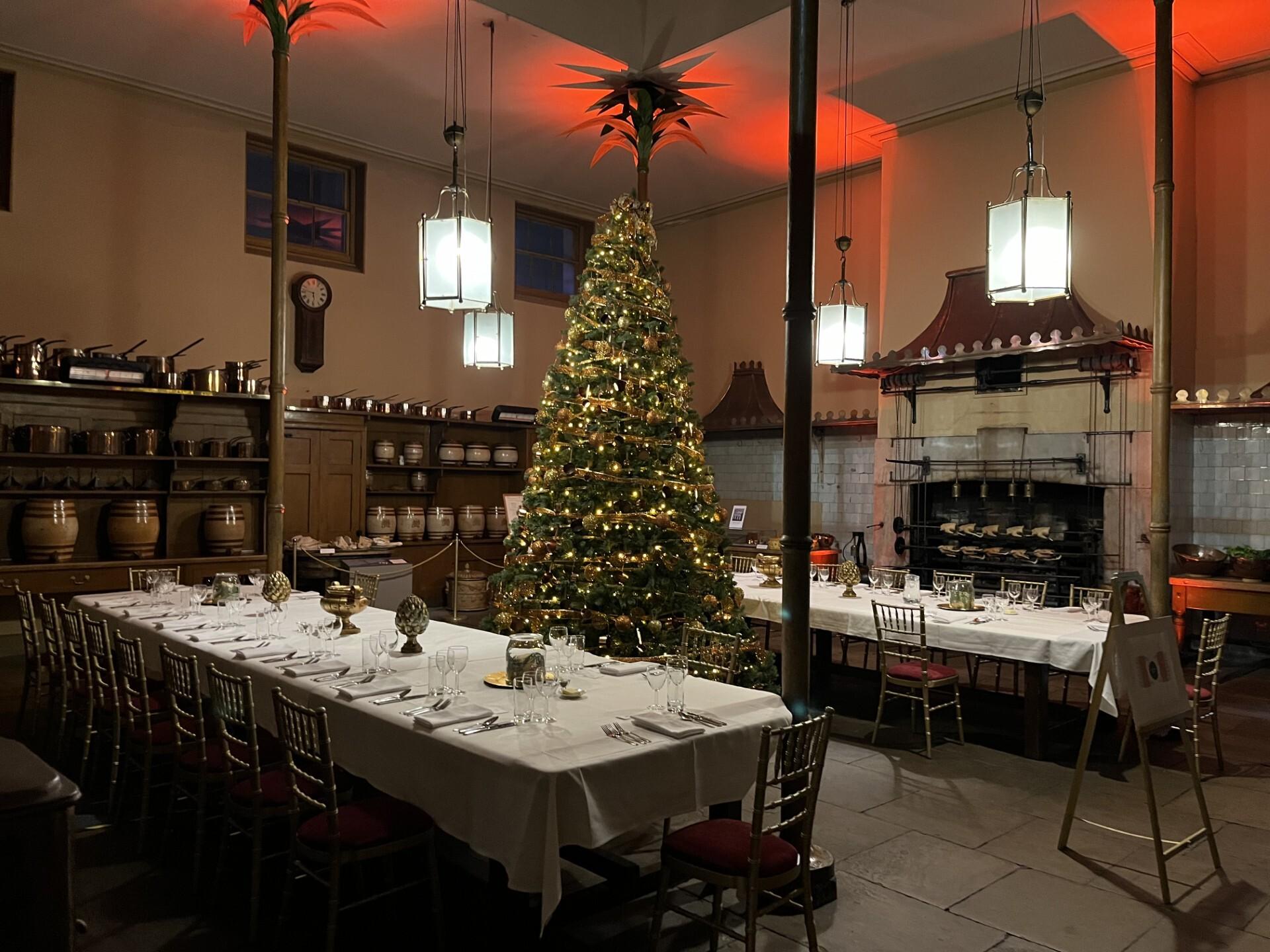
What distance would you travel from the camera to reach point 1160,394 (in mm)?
5133

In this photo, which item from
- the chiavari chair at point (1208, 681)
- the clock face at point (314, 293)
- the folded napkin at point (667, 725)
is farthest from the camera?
the clock face at point (314, 293)

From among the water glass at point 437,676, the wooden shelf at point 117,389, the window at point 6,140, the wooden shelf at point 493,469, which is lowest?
the water glass at point 437,676

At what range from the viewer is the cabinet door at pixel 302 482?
8953 millimetres

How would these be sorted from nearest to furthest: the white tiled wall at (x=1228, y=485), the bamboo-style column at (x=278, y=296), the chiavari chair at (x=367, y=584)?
the chiavari chair at (x=367, y=584), the bamboo-style column at (x=278, y=296), the white tiled wall at (x=1228, y=485)

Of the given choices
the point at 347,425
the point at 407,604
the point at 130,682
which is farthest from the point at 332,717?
the point at 347,425

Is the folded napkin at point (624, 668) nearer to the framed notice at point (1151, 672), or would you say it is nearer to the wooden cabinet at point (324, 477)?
the framed notice at point (1151, 672)

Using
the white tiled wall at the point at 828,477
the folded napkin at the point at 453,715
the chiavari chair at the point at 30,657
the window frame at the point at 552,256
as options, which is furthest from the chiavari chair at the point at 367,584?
the window frame at the point at 552,256

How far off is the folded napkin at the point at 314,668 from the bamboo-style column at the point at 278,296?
2.69m

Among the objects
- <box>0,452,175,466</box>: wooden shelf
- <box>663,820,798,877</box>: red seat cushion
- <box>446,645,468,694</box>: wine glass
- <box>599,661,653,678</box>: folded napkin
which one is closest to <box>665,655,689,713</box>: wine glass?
<box>663,820,798,877</box>: red seat cushion

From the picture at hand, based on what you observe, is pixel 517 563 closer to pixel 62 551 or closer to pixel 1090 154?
pixel 62 551

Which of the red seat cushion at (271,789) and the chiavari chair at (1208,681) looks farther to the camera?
the chiavari chair at (1208,681)

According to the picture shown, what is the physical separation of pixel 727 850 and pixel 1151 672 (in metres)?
1.99

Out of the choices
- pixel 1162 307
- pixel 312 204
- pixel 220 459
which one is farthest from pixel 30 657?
pixel 1162 307

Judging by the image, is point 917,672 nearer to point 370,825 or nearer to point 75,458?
point 370,825
